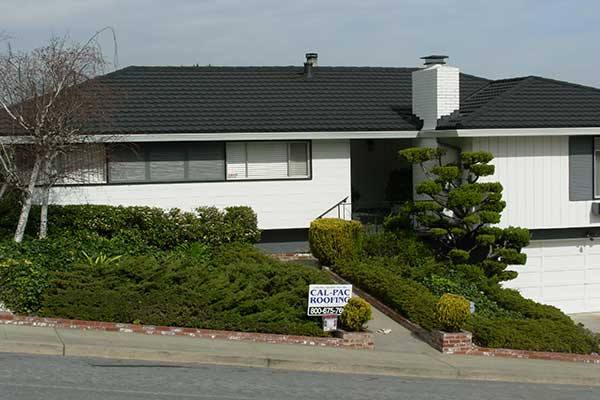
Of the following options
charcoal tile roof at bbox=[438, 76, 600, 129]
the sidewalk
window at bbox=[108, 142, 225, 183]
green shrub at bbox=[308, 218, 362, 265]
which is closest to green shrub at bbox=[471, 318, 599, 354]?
the sidewalk

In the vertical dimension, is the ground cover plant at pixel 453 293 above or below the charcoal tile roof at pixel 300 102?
below

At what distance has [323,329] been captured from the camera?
1723 cm

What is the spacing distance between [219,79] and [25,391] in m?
16.3

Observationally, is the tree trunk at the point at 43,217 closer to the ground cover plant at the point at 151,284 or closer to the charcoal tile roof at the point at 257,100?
the ground cover plant at the point at 151,284

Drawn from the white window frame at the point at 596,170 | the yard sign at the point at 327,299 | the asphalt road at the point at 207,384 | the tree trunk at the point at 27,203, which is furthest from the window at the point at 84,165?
the white window frame at the point at 596,170

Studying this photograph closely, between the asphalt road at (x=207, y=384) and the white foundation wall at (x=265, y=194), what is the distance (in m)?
9.31

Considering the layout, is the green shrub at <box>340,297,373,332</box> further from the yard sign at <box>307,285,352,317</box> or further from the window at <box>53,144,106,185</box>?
the window at <box>53,144,106,185</box>

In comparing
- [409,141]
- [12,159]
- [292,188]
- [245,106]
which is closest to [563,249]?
[409,141]

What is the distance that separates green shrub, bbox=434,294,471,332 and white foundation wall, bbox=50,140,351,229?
783cm

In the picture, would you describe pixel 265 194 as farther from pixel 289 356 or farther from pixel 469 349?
pixel 289 356

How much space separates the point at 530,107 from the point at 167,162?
9002mm

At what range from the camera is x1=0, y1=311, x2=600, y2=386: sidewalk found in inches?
597

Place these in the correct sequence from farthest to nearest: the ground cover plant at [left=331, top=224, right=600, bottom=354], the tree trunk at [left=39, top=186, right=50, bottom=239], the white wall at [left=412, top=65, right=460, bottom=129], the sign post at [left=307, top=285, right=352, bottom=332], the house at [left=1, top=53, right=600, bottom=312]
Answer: the white wall at [left=412, top=65, right=460, bottom=129] < the house at [left=1, top=53, right=600, bottom=312] < the tree trunk at [left=39, top=186, right=50, bottom=239] < the ground cover plant at [left=331, top=224, right=600, bottom=354] < the sign post at [left=307, top=285, right=352, bottom=332]

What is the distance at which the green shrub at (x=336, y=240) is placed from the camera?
74.0 ft
